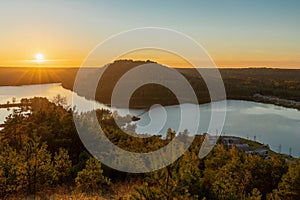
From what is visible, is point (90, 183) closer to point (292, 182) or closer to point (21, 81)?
point (292, 182)

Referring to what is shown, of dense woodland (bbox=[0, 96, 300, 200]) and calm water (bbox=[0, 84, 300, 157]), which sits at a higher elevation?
dense woodland (bbox=[0, 96, 300, 200])

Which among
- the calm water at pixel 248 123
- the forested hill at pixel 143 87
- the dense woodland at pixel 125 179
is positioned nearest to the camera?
the dense woodland at pixel 125 179

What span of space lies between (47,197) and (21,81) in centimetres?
6430

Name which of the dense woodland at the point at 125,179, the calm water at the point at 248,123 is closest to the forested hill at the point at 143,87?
the calm water at the point at 248,123

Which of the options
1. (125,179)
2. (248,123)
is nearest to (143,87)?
(248,123)

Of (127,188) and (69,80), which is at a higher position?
(69,80)

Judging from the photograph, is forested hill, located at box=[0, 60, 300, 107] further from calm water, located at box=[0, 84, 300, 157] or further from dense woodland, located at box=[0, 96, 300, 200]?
dense woodland, located at box=[0, 96, 300, 200]

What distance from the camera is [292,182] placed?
7871mm

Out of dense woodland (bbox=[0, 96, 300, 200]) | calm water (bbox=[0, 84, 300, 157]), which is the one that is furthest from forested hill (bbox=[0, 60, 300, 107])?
dense woodland (bbox=[0, 96, 300, 200])

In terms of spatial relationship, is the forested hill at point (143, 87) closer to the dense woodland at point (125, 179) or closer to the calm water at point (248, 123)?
the calm water at point (248, 123)

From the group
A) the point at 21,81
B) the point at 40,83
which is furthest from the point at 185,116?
the point at 40,83

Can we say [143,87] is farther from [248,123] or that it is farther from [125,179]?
[125,179]

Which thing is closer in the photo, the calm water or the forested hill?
the calm water

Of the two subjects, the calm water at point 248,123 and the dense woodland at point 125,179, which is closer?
the dense woodland at point 125,179
